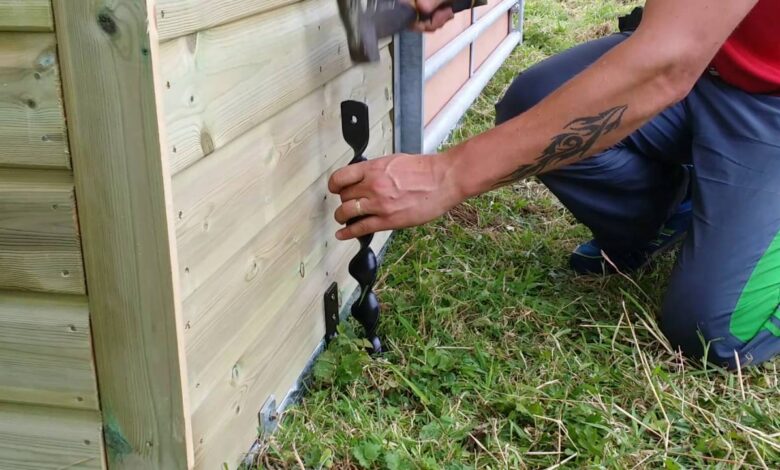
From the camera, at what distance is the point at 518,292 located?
7.30ft

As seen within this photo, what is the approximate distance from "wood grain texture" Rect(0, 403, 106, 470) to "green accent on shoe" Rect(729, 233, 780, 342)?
1.41 metres

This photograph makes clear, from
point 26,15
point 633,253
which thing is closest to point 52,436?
point 26,15

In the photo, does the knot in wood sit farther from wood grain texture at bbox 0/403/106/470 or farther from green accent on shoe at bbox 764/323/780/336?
green accent on shoe at bbox 764/323/780/336

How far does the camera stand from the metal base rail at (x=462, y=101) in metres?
3.04

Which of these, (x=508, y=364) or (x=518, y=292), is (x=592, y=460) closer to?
(x=508, y=364)

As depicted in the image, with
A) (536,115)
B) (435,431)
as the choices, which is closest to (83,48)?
(536,115)

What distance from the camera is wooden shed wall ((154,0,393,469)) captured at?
3.78 feet

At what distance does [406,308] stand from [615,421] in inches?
24.6

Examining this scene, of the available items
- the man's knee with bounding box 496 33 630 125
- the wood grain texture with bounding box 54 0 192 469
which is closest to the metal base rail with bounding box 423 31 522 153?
the man's knee with bounding box 496 33 630 125

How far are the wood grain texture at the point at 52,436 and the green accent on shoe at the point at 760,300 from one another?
1.41 metres

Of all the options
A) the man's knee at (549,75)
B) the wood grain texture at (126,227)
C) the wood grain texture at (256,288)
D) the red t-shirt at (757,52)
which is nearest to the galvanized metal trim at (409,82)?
the man's knee at (549,75)

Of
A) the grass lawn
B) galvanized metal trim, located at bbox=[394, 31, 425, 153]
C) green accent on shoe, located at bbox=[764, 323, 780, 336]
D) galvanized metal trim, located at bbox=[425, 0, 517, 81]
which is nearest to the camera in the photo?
the grass lawn

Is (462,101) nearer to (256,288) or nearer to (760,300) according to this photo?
(760,300)

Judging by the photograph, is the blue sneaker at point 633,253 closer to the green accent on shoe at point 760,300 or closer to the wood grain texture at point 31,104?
the green accent on shoe at point 760,300
